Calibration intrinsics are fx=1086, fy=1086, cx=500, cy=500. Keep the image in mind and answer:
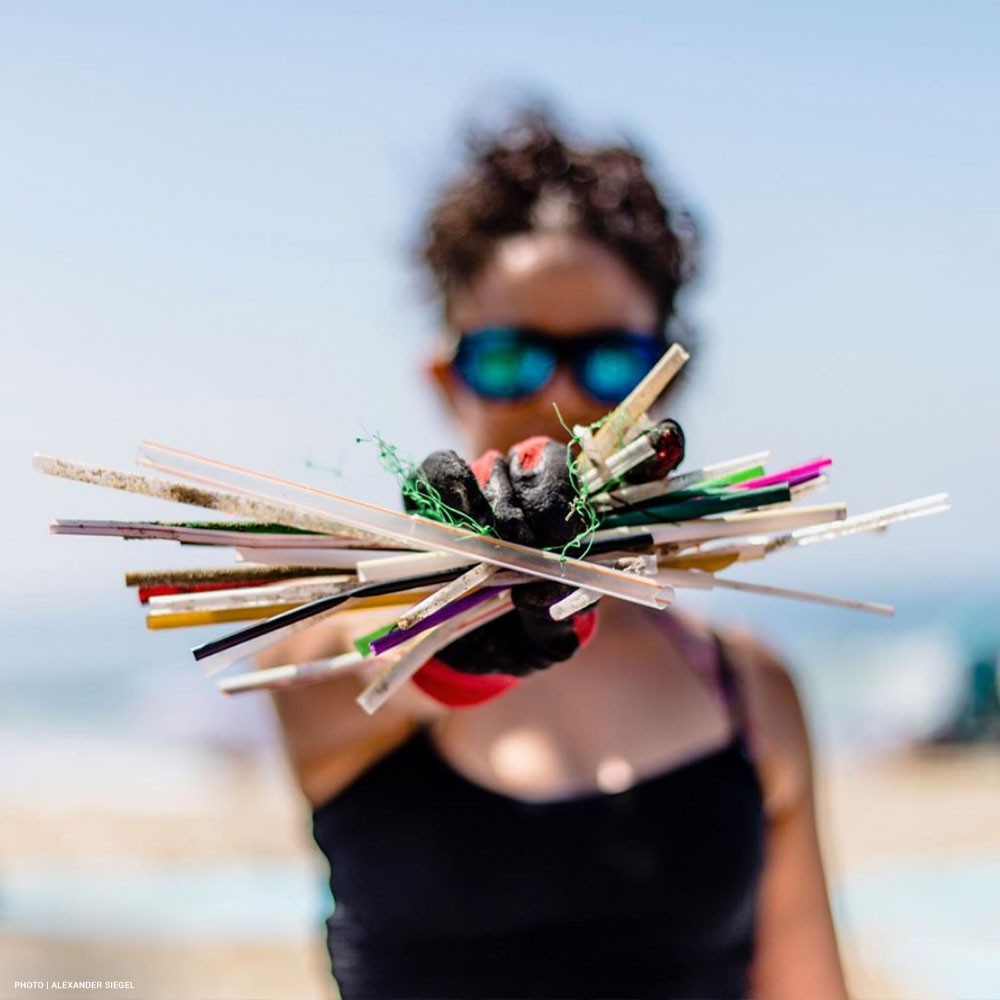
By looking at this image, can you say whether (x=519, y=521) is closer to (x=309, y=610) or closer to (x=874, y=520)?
(x=309, y=610)

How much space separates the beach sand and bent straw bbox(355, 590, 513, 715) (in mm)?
2421

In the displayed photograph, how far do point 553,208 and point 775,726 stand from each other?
0.86 meters

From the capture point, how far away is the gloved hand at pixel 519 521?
1.09 m

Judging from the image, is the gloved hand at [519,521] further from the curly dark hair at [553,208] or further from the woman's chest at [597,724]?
the curly dark hair at [553,208]

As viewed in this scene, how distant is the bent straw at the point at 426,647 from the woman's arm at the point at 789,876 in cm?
62

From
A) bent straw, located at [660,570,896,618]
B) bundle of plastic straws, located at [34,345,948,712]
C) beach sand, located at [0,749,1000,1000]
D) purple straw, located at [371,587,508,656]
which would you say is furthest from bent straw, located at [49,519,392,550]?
beach sand, located at [0,749,1000,1000]

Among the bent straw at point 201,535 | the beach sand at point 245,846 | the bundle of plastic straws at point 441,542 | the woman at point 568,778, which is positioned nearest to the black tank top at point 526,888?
the woman at point 568,778

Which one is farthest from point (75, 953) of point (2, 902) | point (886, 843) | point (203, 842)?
point (886, 843)

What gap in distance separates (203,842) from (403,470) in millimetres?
8813

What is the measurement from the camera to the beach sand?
17.0 feet

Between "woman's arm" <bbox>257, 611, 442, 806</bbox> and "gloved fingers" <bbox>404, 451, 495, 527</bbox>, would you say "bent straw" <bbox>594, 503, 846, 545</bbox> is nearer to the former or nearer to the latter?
"gloved fingers" <bbox>404, 451, 495, 527</bbox>

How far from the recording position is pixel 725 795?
59.7 inches

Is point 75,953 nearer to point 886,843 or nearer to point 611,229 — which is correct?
point 611,229

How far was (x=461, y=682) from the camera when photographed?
124 centimetres
